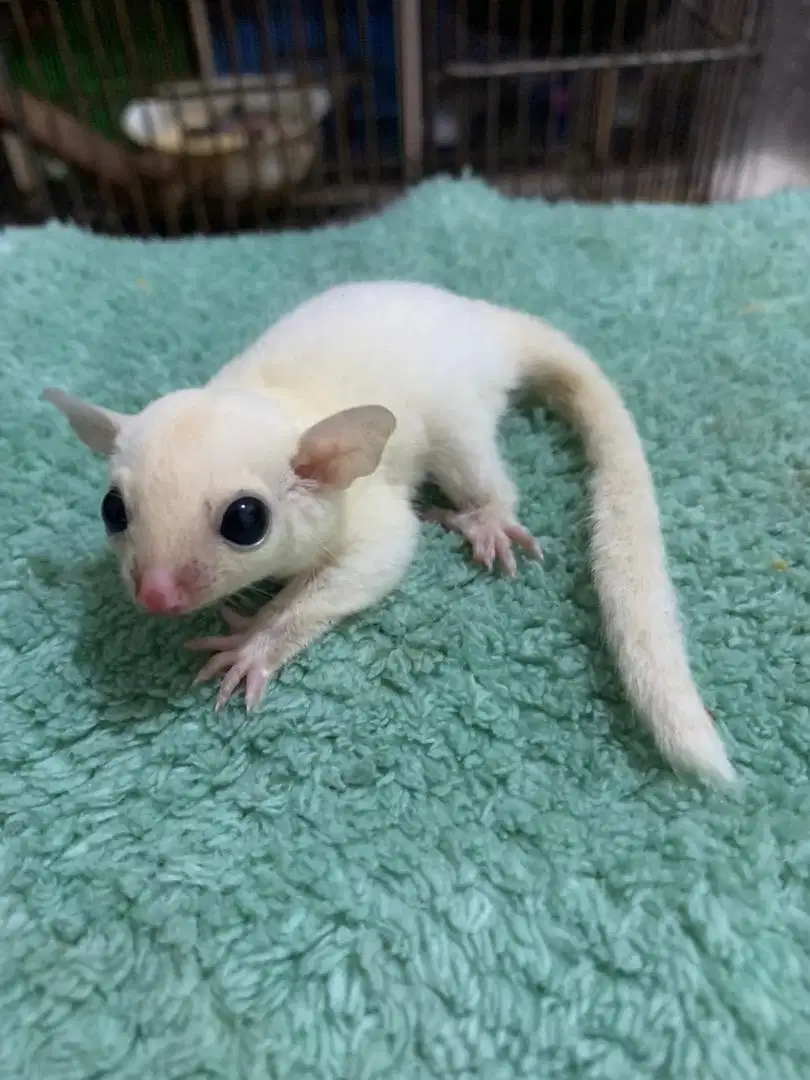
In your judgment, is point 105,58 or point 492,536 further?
point 105,58

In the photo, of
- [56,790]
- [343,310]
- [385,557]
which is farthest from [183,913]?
[343,310]

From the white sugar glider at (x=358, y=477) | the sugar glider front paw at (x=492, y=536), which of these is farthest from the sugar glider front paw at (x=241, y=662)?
the sugar glider front paw at (x=492, y=536)

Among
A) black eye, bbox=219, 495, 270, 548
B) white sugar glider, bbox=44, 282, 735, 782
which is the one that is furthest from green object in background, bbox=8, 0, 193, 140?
black eye, bbox=219, 495, 270, 548

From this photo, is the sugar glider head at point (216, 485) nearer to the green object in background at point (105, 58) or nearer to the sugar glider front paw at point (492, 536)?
the sugar glider front paw at point (492, 536)

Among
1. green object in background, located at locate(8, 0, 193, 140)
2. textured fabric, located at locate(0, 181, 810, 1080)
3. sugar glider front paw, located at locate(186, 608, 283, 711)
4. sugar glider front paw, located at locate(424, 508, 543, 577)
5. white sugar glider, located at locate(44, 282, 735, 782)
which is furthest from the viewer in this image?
green object in background, located at locate(8, 0, 193, 140)

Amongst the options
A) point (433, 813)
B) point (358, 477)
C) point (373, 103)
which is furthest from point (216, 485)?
point (373, 103)

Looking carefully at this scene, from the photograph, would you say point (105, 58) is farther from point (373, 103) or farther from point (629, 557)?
point (629, 557)

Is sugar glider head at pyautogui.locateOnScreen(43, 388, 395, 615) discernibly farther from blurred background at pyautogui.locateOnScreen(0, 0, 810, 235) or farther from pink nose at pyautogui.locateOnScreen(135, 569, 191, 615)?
blurred background at pyautogui.locateOnScreen(0, 0, 810, 235)
